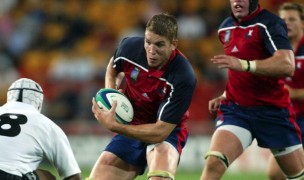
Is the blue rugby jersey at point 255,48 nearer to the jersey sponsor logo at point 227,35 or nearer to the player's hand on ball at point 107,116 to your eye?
the jersey sponsor logo at point 227,35

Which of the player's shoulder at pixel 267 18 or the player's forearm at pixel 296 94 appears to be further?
the player's forearm at pixel 296 94

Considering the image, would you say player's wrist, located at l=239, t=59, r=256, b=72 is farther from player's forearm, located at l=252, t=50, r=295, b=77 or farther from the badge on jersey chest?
the badge on jersey chest

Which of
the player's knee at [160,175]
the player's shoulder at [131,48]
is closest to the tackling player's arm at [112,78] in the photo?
the player's shoulder at [131,48]

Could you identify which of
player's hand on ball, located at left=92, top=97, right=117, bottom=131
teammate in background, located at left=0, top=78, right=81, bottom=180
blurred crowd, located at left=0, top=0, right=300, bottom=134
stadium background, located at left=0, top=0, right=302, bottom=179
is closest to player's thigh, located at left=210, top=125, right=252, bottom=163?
player's hand on ball, located at left=92, top=97, right=117, bottom=131

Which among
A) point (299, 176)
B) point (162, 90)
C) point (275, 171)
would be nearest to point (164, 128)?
point (162, 90)

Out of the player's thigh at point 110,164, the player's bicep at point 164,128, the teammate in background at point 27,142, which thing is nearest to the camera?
the teammate in background at point 27,142

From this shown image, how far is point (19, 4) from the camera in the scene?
1686 cm

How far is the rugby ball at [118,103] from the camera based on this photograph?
615 centimetres

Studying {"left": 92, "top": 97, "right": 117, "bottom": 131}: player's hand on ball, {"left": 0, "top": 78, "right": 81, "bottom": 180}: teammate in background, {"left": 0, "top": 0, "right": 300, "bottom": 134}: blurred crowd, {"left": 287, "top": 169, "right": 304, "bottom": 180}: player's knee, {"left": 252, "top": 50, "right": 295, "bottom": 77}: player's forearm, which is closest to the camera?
{"left": 0, "top": 78, "right": 81, "bottom": 180}: teammate in background

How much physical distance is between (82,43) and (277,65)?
9.62 m

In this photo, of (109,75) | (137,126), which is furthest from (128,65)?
(137,126)

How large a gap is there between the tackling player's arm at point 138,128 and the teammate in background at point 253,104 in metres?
0.63

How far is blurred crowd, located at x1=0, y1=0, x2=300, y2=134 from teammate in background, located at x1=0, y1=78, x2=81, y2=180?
7536 mm

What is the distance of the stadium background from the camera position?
13.3 meters
